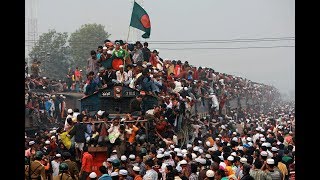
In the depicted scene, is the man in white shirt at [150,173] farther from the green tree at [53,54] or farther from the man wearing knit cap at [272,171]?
the green tree at [53,54]

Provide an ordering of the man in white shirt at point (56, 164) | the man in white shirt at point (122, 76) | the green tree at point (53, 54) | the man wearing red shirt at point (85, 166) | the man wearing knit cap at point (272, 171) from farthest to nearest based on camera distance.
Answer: the green tree at point (53, 54)
the man in white shirt at point (122, 76)
the man wearing red shirt at point (85, 166)
the man in white shirt at point (56, 164)
the man wearing knit cap at point (272, 171)

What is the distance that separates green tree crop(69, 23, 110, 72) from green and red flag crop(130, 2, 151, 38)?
35.0m

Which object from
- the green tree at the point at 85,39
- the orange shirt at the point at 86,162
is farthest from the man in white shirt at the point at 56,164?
the green tree at the point at 85,39

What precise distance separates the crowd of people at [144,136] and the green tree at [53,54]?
2471 centimetres

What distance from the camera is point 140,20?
18000 millimetres

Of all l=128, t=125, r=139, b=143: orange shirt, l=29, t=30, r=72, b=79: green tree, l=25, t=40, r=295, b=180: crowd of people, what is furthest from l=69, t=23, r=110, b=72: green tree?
l=128, t=125, r=139, b=143: orange shirt

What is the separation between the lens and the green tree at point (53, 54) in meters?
47.9

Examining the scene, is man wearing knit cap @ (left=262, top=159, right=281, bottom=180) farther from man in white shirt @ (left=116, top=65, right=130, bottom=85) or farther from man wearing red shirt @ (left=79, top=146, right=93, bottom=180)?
man in white shirt @ (left=116, top=65, right=130, bottom=85)

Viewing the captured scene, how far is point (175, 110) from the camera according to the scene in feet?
54.0

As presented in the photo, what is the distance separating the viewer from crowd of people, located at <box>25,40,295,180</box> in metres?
11.5
